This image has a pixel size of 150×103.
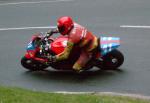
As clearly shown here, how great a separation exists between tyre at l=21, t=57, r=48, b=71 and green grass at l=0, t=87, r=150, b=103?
242 cm

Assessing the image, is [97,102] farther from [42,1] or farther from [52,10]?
[42,1]

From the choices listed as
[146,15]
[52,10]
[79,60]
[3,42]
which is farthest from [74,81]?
[52,10]

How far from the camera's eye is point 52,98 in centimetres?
973

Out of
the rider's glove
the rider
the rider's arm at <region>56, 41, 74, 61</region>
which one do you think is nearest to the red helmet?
the rider

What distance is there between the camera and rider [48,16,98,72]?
11.9 metres

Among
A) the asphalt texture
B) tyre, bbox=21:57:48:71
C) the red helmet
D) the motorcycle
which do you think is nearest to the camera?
the asphalt texture

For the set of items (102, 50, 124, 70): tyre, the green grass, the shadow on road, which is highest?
(102, 50, 124, 70): tyre

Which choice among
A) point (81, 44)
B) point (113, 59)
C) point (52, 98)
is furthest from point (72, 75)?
point (52, 98)

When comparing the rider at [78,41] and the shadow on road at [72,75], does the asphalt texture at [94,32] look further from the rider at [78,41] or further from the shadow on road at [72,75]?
the rider at [78,41]

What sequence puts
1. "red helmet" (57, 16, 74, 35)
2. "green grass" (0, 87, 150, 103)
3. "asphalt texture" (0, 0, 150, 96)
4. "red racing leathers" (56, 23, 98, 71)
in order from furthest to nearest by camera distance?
"red helmet" (57, 16, 74, 35), "red racing leathers" (56, 23, 98, 71), "asphalt texture" (0, 0, 150, 96), "green grass" (0, 87, 150, 103)

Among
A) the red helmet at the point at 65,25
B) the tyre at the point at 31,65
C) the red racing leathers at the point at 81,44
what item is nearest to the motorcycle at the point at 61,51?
the tyre at the point at 31,65

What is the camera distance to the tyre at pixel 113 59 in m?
12.3

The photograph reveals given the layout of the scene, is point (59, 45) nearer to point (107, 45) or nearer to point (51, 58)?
point (51, 58)

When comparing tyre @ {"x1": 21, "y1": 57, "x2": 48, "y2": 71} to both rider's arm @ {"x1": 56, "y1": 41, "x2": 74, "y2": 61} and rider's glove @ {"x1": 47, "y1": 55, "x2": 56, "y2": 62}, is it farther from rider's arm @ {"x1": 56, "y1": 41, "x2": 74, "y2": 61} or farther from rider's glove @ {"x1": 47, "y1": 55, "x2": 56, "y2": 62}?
rider's arm @ {"x1": 56, "y1": 41, "x2": 74, "y2": 61}
